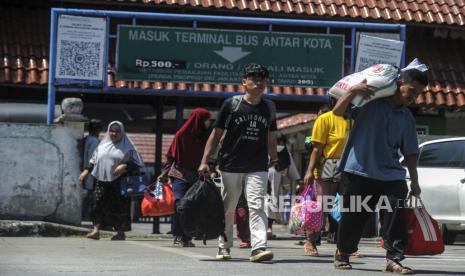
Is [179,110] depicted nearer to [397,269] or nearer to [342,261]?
[342,261]

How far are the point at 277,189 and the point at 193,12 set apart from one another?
4.36 meters

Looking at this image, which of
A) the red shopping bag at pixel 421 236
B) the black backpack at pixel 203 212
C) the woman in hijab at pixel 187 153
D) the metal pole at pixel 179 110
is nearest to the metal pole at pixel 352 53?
the metal pole at pixel 179 110

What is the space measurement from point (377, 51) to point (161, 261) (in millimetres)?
7612

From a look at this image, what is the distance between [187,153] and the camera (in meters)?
12.2

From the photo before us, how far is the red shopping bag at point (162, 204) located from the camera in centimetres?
1259

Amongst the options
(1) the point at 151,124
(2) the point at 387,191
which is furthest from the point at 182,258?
(1) the point at 151,124

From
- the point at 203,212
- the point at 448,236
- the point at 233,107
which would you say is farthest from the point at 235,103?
the point at 448,236

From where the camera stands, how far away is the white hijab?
13.3 m

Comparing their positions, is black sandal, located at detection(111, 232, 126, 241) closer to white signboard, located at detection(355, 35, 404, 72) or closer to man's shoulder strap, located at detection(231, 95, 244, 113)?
man's shoulder strap, located at detection(231, 95, 244, 113)

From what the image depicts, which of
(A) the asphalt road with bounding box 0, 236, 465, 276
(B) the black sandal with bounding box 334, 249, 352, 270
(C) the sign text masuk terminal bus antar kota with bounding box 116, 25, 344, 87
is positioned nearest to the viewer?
(A) the asphalt road with bounding box 0, 236, 465, 276

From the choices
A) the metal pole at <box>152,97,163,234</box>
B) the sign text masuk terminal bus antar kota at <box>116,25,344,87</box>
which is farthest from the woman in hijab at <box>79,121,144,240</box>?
the metal pole at <box>152,97,163,234</box>

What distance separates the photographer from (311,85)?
15539 millimetres

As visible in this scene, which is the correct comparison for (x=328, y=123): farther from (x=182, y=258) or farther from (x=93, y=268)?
(x=93, y=268)

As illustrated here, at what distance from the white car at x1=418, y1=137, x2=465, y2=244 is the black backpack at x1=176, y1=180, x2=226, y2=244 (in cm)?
530
